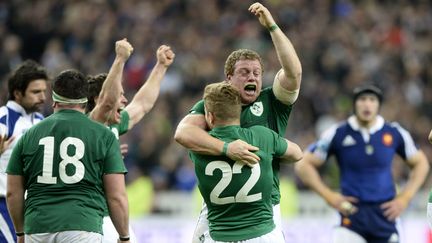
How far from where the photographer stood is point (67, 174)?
24.5ft

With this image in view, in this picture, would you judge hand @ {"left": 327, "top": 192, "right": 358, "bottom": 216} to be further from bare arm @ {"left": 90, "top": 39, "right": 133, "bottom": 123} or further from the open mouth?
bare arm @ {"left": 90, "top": 39, "right": 133, "bottom": 123}

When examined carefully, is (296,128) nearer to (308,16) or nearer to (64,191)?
(308,16)

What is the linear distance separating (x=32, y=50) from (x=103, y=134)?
43.3 feet

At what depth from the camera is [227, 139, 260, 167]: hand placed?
7.18 meters

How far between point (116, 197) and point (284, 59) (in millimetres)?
1665

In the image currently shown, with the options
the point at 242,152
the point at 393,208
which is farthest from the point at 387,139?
the point at 242,152

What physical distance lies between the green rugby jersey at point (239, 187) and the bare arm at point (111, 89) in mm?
1028

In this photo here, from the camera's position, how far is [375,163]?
1104cm

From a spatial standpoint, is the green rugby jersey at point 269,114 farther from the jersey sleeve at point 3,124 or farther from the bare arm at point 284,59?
the jersey sleeve at point 3,124

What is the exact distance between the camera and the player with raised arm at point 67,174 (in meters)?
7.48

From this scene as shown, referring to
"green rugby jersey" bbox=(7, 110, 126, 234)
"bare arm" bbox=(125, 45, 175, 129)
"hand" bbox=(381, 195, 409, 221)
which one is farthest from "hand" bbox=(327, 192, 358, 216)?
"green rugby jersey" bbox=(7, 110, 126, 234)

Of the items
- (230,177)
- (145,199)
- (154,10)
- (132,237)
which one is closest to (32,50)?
(154,10)

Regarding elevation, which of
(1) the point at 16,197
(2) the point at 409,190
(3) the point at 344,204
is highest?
(1) the point at 16,197

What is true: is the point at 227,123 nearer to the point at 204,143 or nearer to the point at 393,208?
the point at 204,143
